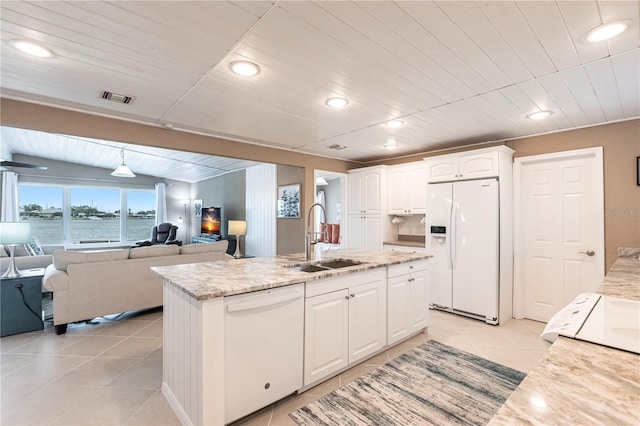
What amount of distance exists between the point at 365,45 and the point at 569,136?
3179 millimetres

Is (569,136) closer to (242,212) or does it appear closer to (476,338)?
(476,338)

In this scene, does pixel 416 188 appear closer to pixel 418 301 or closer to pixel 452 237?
pixel 452 237

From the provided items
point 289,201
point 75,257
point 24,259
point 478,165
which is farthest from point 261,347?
point 24,259

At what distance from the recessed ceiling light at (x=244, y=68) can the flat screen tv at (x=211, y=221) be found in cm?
674

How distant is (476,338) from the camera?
3238 mm

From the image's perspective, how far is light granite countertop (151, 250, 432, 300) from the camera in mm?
1748

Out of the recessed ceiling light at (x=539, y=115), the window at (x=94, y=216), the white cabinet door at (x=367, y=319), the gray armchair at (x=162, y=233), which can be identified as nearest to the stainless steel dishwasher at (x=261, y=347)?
the white cabinet door at (x=367, y=319)

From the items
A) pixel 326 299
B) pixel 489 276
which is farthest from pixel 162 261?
pixel 489 276

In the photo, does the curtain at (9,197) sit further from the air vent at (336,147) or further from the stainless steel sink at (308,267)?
the stainless steel sink at (308,267)

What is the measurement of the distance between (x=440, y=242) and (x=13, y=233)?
5349mm

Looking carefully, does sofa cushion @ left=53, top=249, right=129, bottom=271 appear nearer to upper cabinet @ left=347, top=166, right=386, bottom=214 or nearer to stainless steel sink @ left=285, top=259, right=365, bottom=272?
stainless steel sink @ left=285, top=259, right=365, bottom=272

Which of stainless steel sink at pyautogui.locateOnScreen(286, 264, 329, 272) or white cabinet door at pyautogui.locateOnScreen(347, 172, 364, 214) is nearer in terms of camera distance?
stainless steel sink at pyautogui.locateOnScreen(286, 264, 329, 272)

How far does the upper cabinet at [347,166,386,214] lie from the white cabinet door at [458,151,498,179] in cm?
141

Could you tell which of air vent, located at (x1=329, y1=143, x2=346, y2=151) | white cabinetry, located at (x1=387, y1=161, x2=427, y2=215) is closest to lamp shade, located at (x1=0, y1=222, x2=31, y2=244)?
air vent, located at (x1=329, y1=143, x2=346, y2=151)
